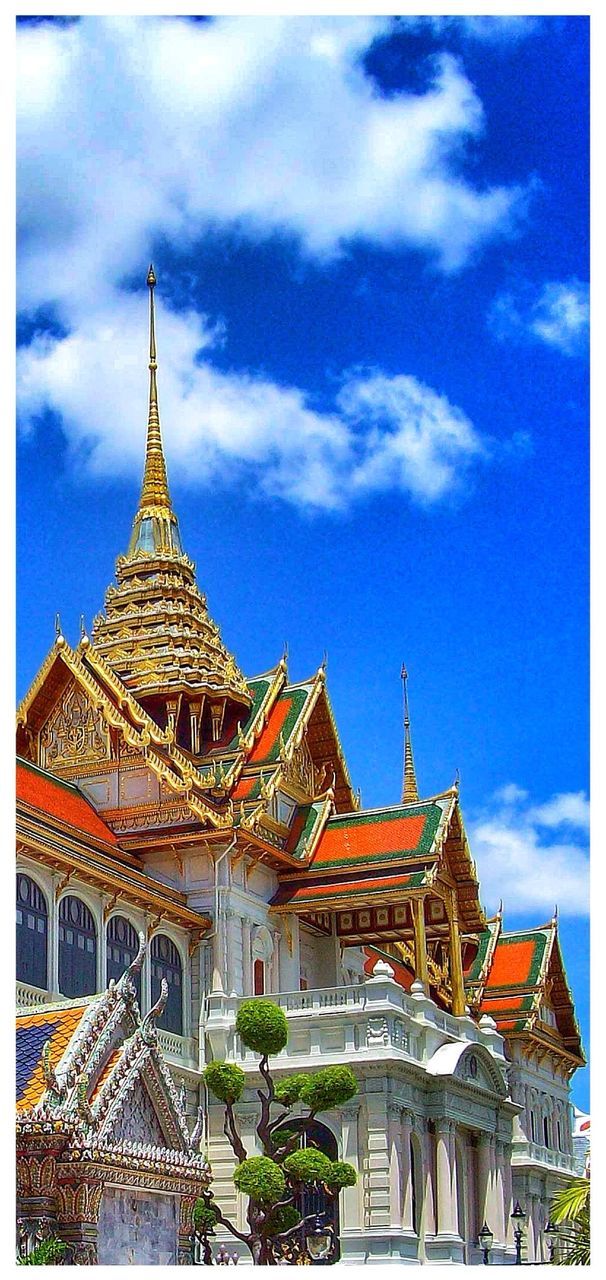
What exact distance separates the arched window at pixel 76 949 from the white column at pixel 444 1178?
6698mm

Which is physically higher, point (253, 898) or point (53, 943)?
point (253, 898)

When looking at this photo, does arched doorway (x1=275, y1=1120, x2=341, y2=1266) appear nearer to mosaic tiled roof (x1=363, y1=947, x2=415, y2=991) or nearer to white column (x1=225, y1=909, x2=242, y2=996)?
white column (x1=225, y1=909, x2=242, y2=996)

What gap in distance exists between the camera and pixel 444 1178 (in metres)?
31.2

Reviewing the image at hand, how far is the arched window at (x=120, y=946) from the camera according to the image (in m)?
31.2

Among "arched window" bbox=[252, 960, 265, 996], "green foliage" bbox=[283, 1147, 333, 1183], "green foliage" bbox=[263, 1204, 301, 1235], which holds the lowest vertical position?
"green foliage" bbox=[263, 1204, 301, 1235]

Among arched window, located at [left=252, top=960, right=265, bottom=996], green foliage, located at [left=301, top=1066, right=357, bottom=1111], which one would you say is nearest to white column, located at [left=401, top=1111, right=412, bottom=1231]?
green foliage, located at [left=301, top=1066, right=357, bottom=1111]

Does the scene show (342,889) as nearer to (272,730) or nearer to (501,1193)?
(272,730)

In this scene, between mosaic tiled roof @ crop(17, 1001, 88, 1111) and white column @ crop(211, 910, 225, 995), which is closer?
mosaic tiled roof @ crop(17, 1001, 88, 1111)

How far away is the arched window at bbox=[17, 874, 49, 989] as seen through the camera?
28.3 metres

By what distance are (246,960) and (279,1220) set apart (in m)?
9.61

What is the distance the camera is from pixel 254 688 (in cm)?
3919

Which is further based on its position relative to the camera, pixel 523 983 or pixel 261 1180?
pixel 523 983

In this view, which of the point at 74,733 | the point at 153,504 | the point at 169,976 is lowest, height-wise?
the point at 169,976

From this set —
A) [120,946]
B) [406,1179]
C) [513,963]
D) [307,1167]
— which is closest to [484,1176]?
[406,1179]
